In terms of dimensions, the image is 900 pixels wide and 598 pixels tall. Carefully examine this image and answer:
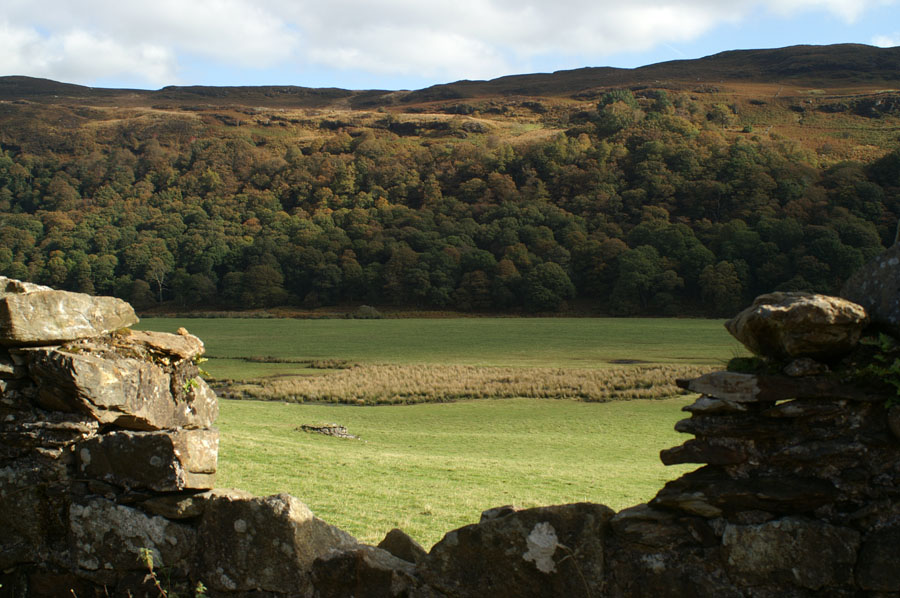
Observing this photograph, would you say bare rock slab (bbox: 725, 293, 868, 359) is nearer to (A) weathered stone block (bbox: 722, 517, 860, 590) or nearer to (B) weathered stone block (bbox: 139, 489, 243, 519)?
(A) weathered stone block (bbox: 722, 517, 860, 590)

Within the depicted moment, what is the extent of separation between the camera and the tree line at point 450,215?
91438 millimetres

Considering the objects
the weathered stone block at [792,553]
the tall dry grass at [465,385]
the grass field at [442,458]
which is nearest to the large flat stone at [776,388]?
the weathered stone block at [792,553]

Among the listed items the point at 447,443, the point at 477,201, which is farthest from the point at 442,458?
the point at 477,201

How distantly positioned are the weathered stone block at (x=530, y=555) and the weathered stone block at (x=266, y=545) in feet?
3.01

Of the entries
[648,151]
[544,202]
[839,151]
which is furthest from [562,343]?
[839,151]

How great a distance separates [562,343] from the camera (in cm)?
5475

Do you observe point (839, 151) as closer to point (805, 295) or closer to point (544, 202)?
point (544, 202)

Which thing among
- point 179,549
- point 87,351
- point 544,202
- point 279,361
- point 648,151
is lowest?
point 279,361

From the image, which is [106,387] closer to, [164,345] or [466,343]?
[164,345]

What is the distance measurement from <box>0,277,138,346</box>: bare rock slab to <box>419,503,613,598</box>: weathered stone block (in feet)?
11.0

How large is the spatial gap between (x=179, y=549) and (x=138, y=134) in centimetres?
19242

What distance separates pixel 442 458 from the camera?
15.8 metres

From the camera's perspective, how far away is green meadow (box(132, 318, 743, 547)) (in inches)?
423

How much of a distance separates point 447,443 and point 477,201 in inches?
4929
